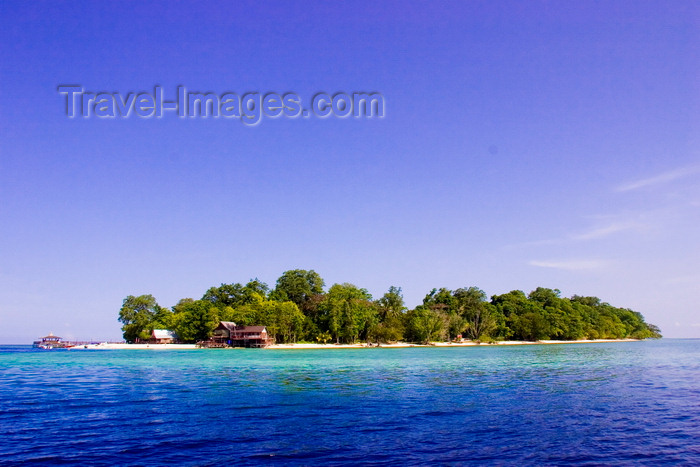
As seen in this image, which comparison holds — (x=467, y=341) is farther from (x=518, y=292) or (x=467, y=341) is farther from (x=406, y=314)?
(x=518, y=292)

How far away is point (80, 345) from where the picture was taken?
130250mm

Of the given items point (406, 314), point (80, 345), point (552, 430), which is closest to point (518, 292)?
point (406, 314)

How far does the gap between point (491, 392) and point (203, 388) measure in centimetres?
1766

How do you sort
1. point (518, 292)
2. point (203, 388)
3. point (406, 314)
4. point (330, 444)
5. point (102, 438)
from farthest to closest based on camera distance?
point (518, 292) < point (406, 314) < point (203, 388) < point (102, 438) < point (330, 444)

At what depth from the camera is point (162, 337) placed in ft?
393

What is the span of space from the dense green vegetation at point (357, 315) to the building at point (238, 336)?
2655 mm

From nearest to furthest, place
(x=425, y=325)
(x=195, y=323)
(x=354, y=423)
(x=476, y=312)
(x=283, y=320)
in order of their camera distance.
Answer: (x=354, y=423), (x=283, y=320), (x=195, y=323), (x=425, y=325), (x=476, y=312)

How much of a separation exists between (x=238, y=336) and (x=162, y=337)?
932 inches

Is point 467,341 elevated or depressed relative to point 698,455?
→ depressed

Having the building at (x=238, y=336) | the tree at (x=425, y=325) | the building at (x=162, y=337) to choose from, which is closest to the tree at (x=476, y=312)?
the tree at (x=425, y=325)

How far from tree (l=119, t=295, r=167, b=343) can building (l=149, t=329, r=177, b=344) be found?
7.91 m

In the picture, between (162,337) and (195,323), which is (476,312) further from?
(162,337)

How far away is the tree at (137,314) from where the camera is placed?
129375 mm

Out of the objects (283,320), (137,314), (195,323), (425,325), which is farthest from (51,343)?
(425,325)
